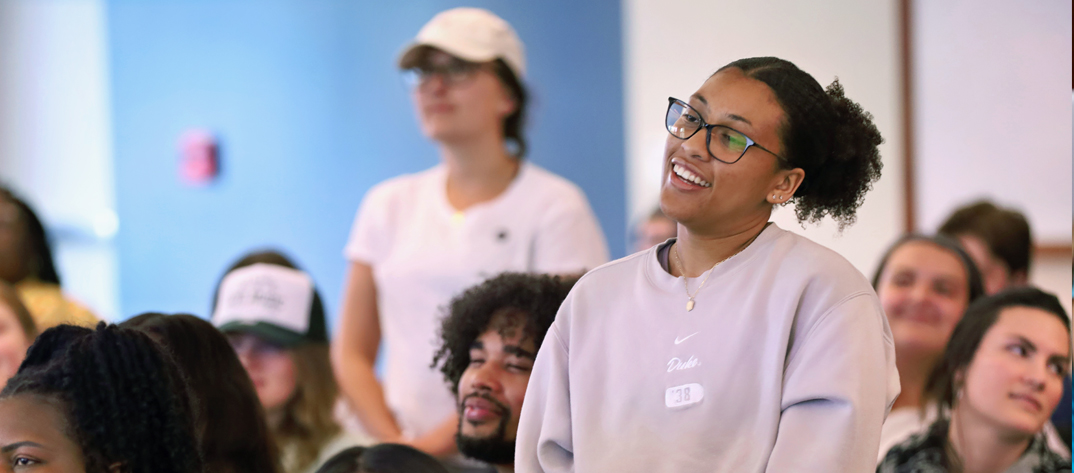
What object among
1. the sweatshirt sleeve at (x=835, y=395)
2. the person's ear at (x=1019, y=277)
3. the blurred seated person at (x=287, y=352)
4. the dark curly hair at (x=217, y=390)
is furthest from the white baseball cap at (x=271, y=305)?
the person's ear at (x=1019, y=277)

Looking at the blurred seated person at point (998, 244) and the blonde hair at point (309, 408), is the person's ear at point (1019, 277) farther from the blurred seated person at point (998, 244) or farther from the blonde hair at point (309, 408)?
the blonde hair at point (309, 408)

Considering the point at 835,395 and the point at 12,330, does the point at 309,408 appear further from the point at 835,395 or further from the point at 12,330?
the point at 835,395

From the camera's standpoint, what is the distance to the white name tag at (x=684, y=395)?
1061 millimetres

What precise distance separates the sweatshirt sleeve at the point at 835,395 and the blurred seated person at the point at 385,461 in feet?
2.60

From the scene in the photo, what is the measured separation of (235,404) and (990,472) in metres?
1.36

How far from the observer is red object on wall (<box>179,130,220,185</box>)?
4.59m

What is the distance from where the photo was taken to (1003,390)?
5.45 ft

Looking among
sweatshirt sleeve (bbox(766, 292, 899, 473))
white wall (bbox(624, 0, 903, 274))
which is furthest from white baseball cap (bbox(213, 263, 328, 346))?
sweatshirt sleeve (bbox(766, 292, 899, 473))

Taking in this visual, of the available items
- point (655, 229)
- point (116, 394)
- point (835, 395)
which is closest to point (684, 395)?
point (835, 395)

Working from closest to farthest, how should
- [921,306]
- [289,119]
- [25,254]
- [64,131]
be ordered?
[921,306]
[25,254]
[289,119]
[64,131]

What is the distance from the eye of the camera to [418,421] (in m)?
2.30

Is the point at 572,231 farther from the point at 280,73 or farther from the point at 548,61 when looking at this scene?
the point at 280,73

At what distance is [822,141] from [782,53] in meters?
1.90

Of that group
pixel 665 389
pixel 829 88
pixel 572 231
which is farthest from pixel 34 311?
pixel 829 88
